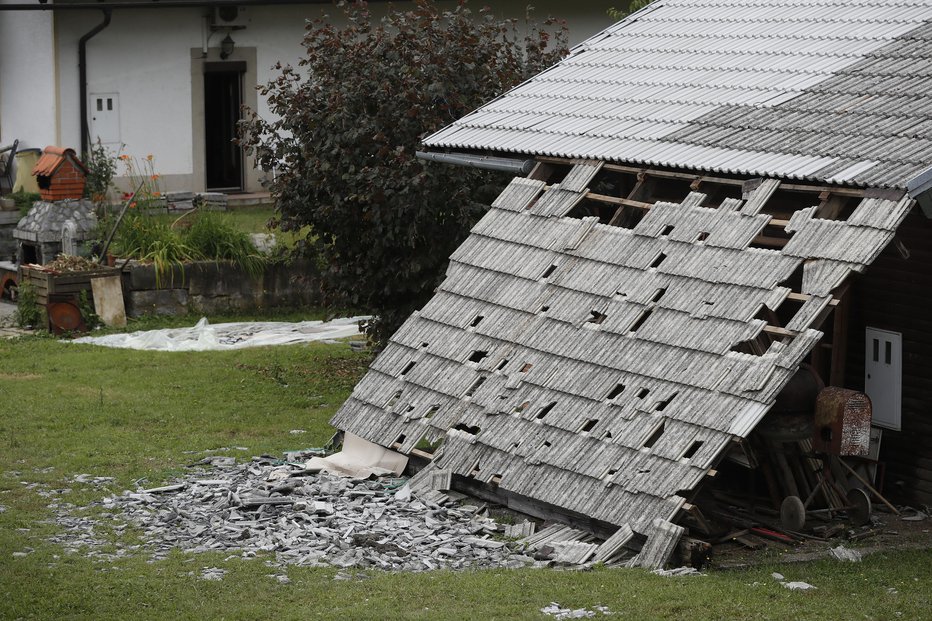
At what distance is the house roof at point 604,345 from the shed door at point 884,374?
4.20 ft

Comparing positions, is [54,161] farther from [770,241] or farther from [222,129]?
[770,241]

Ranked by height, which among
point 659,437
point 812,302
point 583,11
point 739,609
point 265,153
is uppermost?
point 583,11

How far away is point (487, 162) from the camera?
45.9ft

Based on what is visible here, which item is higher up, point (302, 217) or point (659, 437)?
point (302, 217)

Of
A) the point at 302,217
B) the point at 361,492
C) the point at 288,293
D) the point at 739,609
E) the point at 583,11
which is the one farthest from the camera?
the point at 583,11

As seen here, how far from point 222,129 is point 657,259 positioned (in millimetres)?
17369

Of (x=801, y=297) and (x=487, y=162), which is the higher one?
(x=487, y=162)

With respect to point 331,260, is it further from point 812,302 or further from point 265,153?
point 812,302

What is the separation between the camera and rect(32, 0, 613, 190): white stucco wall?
25.0 meters

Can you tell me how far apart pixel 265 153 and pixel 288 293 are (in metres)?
4.71

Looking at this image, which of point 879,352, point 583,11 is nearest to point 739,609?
point 879,352

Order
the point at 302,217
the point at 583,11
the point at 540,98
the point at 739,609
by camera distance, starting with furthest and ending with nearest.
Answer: the point at 583,11
the point at 302,217
the point at 540,98
the point at 739,609

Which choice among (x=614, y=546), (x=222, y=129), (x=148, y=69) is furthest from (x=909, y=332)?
(x=222, y=129)

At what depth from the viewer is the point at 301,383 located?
17.1 metres
